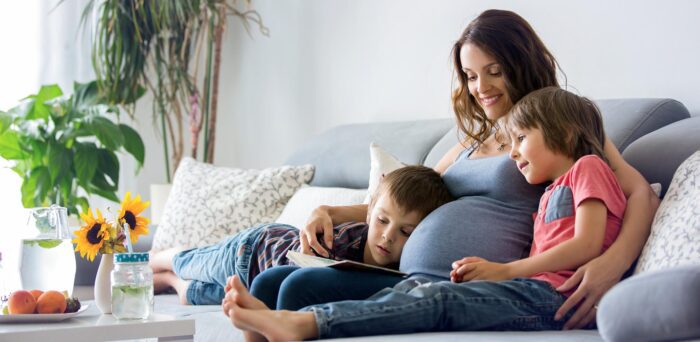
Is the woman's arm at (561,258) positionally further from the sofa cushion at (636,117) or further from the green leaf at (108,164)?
the green leaf at (108,164)

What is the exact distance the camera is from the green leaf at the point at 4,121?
3.48 meters

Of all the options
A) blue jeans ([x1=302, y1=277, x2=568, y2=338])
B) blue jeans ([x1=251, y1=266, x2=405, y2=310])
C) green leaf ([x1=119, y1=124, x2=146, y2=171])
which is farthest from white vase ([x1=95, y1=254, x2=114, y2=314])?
green leaf ([x1=119, y1=124, x2=146, y2=171])

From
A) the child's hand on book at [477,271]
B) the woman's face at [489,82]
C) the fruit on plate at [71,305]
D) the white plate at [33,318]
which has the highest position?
the woman's face at [489,82]

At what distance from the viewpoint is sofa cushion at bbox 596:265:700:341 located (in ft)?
3.74

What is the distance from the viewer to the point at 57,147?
11.7ft

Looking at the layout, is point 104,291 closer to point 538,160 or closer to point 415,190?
point 415,190

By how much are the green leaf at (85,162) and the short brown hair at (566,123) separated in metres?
2.23

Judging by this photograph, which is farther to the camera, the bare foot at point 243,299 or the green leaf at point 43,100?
the green leaf at point 43,100

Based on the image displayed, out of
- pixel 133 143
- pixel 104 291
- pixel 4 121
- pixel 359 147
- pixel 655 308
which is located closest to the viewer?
pixel 655 308

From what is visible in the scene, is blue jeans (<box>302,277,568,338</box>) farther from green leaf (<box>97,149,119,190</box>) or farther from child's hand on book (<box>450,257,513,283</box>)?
green leaf (<box>97,149,119,190</box>)

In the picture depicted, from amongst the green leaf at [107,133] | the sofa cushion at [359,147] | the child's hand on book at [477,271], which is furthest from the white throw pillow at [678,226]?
the green leaf at [107,133]

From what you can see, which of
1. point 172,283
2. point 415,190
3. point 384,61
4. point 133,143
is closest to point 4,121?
point 133,143

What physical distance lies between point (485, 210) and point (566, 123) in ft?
0.74

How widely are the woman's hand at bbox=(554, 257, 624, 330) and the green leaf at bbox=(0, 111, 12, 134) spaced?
2537 mm
